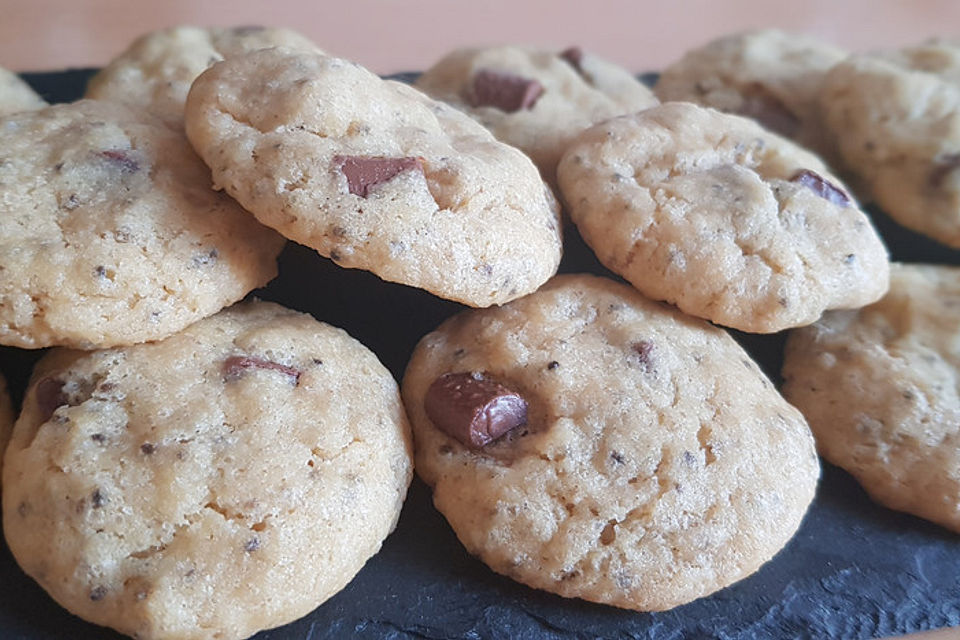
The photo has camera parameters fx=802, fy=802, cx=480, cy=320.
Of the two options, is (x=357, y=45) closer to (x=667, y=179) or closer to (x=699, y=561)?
(x=667, y=179)

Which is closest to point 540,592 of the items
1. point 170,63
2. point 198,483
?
point 198,483

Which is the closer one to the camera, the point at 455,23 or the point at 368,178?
the point at 368,178

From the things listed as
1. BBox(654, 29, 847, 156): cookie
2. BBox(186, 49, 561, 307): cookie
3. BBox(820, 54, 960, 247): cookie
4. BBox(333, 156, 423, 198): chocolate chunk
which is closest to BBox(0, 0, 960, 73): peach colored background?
BBox(654, 29, 847, 156): cookie

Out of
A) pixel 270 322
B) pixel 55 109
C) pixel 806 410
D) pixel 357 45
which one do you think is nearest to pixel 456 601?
pixel 270 322

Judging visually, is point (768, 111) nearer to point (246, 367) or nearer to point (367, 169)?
point (367, 169)

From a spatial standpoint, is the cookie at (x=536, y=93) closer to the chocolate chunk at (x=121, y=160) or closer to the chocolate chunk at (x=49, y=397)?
the chocolate chunk at (x=121, y=160)

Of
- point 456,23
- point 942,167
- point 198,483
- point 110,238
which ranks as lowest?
point 456,23
